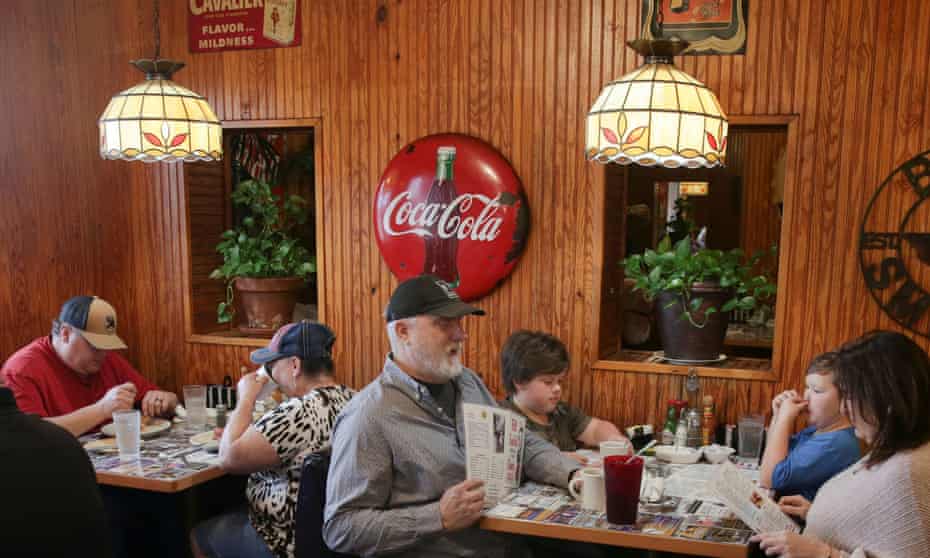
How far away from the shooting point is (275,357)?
110 inches

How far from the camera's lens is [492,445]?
2.20 m

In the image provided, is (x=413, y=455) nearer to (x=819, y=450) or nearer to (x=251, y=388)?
(x=251, y=388)

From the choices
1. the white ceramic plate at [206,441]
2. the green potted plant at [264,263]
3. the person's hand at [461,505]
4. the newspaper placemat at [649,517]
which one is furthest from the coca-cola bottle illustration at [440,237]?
the person's hand at [461,505]

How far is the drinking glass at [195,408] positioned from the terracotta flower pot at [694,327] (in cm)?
199

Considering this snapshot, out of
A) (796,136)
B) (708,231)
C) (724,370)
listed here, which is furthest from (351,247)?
(708,231)

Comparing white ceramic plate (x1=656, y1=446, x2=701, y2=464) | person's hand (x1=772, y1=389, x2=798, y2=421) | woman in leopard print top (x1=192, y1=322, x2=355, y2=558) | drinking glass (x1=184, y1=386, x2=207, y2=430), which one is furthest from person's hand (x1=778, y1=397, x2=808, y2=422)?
drinking glass (x1=184, y1=386, x2=207, y2=430)

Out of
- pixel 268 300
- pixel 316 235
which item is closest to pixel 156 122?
pixel 316 235

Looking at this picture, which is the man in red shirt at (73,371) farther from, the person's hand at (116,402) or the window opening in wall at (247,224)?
the window opening in wall at (247,224)

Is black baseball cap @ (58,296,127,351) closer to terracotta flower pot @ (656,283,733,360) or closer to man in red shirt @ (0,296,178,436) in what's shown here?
man in red shirt @ (0,296,178,436)

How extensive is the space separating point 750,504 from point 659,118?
1.05 metres

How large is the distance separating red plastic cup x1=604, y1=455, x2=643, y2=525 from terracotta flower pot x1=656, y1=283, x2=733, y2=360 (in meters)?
1.35

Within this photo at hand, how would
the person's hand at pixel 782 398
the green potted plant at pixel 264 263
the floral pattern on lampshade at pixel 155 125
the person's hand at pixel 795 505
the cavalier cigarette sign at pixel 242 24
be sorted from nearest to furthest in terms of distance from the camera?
the person's hand at pixel 795 505 → the floral pattern on lampshade at pixel 155 125 → the person's hand at pixel 782 398 → the cavalier cigarette sign at pixel 242 24 → the green potted plant at pixel 264 263

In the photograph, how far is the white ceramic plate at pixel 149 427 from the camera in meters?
3.14

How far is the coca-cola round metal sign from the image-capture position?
139 inches
